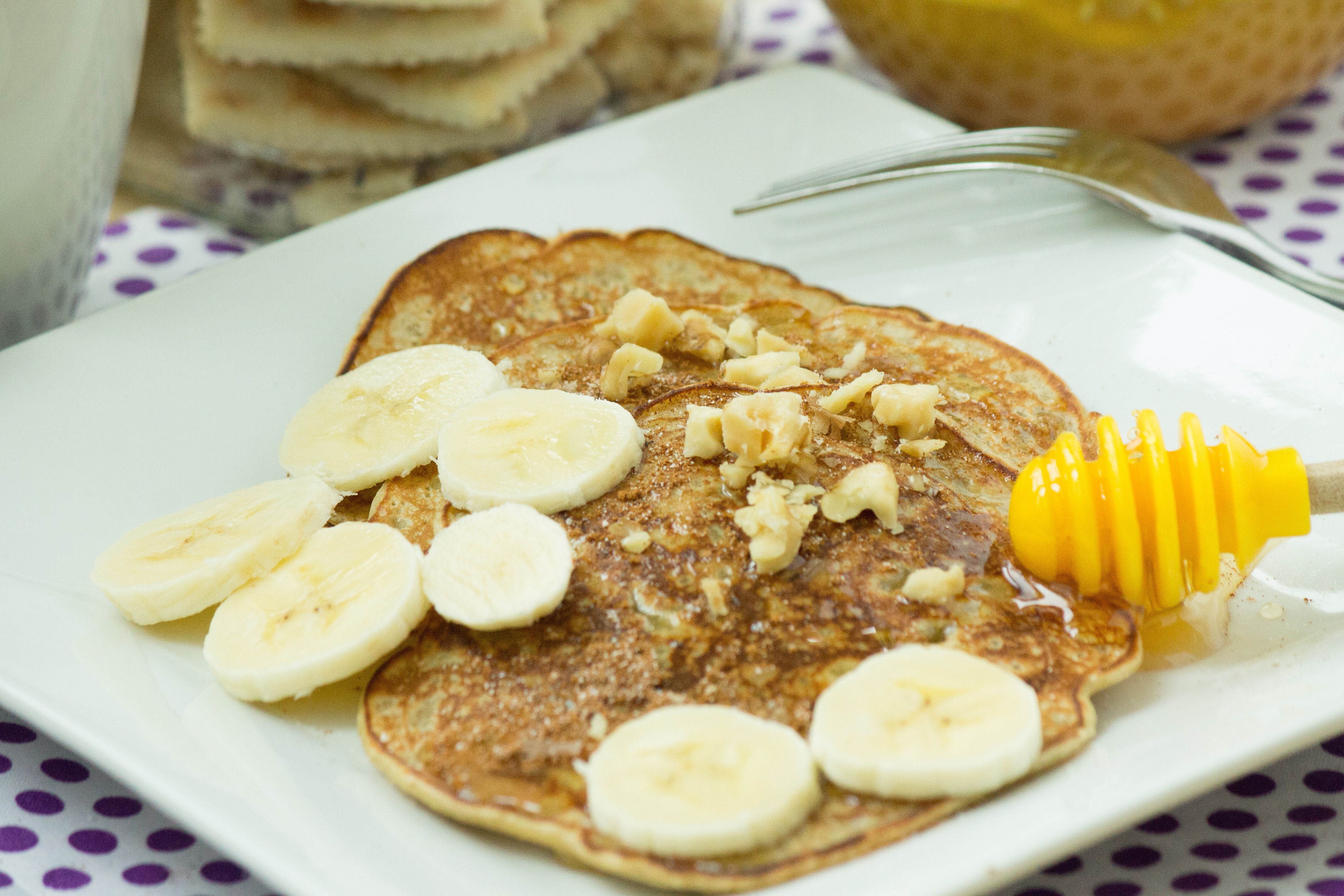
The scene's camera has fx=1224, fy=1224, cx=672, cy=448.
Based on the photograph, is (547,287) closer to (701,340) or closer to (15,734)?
(701,340)

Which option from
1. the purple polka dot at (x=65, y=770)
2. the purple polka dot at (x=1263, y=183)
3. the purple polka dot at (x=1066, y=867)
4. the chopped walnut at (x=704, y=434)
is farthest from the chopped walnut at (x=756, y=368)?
the purple polka dot at (x=1263, y=183)

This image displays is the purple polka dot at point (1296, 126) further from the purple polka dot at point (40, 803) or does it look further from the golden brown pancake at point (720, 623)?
the purple polka dot at point (40, 803)

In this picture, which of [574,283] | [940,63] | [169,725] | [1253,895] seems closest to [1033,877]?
[1253,895]

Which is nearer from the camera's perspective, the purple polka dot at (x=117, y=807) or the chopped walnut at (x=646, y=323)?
the purple polka dot at (x=117, y=807)

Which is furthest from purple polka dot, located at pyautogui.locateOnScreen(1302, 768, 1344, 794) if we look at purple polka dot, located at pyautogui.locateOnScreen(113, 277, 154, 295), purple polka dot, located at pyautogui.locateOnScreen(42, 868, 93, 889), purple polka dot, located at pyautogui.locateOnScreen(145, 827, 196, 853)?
purple polka dot, located at pyautogui.locateOnScreen(113, 277, 154, 295)

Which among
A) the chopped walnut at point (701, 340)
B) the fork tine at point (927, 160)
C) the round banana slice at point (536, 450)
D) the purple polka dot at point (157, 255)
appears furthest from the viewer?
the purple polka dot at point (157, 255)

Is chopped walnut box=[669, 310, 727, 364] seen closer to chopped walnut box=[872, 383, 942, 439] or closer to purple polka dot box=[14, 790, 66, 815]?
chopped walnut box=[872, 383, 942, 439]
